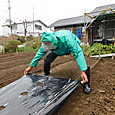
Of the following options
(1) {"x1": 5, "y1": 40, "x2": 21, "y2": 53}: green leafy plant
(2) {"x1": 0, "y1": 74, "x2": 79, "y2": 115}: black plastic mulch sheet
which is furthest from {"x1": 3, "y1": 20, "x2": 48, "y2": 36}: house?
(2) {"x1": 0, "y1": 74, "x2": 79, "y2": 115}: black plastic mulch sheet

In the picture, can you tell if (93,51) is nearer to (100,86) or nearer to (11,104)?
(100,86)

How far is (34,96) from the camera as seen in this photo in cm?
144

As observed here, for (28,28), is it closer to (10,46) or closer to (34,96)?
(10,46)

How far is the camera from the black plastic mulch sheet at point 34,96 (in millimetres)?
1161

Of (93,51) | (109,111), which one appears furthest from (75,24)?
(109,111)

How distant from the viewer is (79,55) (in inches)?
65.9

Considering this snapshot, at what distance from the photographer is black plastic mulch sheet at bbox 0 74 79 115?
1.16 m

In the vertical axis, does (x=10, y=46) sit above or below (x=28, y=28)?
below

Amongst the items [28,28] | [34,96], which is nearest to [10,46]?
[34,96]

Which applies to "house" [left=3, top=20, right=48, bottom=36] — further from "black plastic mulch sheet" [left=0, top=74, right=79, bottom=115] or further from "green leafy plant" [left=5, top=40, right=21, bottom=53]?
"black plastic mulch sheet" [left=0, top=74, right=79, bottom=115]

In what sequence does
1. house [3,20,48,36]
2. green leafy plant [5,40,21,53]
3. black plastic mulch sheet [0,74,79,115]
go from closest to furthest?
black plastic mulch sheet [0,74,79,115]
green leafy plant [5,40,21,53]
house [3,20,48,36]

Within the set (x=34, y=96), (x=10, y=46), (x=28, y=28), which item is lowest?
(x=34, y=96)

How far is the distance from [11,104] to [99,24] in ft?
34.8

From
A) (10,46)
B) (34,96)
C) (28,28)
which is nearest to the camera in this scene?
(34,96)
